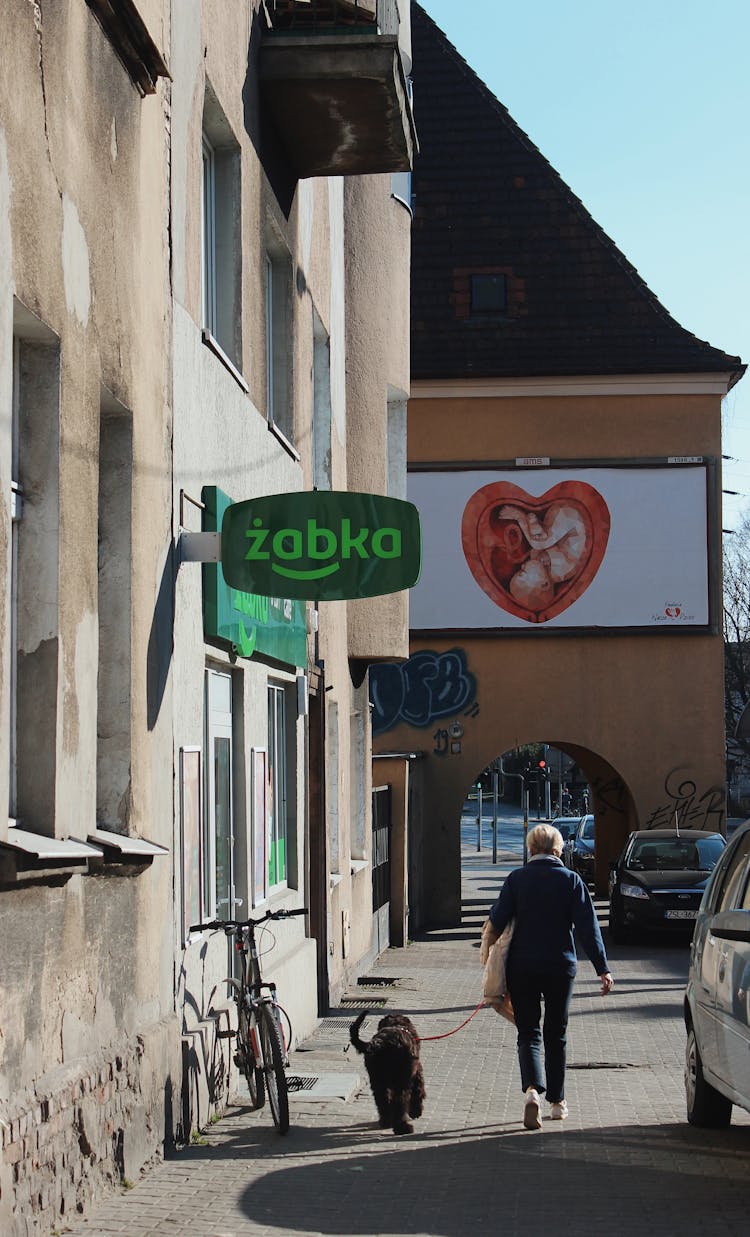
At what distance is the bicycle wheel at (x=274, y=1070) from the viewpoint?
9.17 meters

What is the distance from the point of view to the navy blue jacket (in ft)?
31.6

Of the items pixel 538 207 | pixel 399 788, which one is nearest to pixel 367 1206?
pixel 399 788

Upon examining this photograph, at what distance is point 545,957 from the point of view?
960 centimetres

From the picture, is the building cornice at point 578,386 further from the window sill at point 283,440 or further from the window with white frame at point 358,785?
the window sill at point 283,440

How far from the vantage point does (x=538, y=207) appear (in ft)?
101

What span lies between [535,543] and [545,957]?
1966 centimetres

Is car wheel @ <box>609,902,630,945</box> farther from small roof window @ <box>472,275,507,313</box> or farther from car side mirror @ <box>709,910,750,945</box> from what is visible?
car side mirror @ <box>709,910,750,945</box>

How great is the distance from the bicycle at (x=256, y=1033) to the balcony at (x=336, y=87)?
6370 millimetres

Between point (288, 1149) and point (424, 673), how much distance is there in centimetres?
2003

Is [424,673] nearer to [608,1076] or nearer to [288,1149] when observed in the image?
[608,1076]

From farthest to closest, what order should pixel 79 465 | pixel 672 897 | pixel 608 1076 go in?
pixel 672 897
pixel 608 1076
pixel 79 465

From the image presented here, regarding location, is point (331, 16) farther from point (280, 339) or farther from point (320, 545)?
point (320, 545)

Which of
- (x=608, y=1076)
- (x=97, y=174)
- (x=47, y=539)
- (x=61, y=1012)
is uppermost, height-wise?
(x=97, y=174)

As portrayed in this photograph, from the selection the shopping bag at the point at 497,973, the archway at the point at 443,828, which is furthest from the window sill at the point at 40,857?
the archway at the point at 443,828
